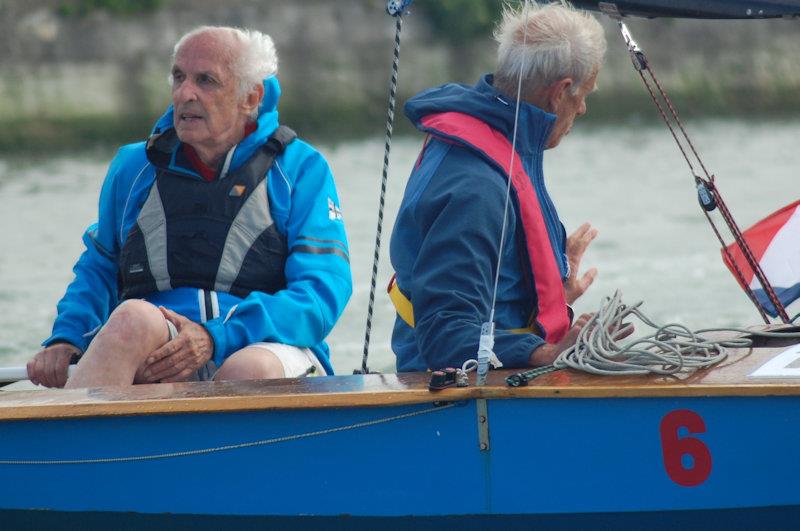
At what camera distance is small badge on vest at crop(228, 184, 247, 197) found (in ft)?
11.8

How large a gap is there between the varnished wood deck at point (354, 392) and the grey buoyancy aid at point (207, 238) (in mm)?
525

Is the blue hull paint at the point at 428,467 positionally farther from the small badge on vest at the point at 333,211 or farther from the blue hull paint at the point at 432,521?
the small badge on vest at the point at 333,211

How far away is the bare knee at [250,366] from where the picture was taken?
3.30 metres

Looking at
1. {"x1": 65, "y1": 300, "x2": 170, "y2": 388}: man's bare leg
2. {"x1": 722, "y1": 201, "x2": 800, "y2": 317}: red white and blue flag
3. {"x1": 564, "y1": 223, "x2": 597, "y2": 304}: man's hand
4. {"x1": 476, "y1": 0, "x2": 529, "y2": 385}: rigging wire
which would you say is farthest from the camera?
{"x1": 722, "y1": 201, "x2": 800, "y2": 317}: red white and blue flag

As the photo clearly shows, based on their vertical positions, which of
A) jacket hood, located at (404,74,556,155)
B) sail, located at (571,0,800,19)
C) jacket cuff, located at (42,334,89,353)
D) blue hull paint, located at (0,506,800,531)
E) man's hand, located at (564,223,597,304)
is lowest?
blue hull paint, located at (0,506,800,531)

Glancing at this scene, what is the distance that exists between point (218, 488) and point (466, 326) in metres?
0.60

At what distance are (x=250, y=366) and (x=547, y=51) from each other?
97 centimetres

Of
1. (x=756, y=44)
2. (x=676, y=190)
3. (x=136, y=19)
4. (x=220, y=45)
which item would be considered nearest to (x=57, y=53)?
(x=136, y=19)

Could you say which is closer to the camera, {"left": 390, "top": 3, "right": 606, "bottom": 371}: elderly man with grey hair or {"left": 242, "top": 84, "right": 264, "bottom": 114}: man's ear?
{"left": 390, "top": 3, "right": 606, "bottom": 371}: elderly man with grey hair

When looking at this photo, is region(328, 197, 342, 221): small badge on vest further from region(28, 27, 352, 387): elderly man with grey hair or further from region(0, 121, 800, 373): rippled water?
region(0, 121, 800, 373): rippled water

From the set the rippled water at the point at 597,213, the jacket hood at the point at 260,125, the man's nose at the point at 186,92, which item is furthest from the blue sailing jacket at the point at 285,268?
the rippled water at the point at 597,213

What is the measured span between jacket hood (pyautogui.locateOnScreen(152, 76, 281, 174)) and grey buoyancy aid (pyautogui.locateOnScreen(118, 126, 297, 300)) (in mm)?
27

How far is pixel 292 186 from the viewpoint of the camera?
11.9 feet

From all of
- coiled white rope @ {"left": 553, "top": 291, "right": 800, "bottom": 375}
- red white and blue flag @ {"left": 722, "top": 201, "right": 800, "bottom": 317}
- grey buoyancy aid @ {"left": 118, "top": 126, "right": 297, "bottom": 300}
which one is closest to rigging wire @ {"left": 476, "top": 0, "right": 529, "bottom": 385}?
coiled white rope @ {"left": 553, "top": 291, "right": 800, "bottom": 375}
